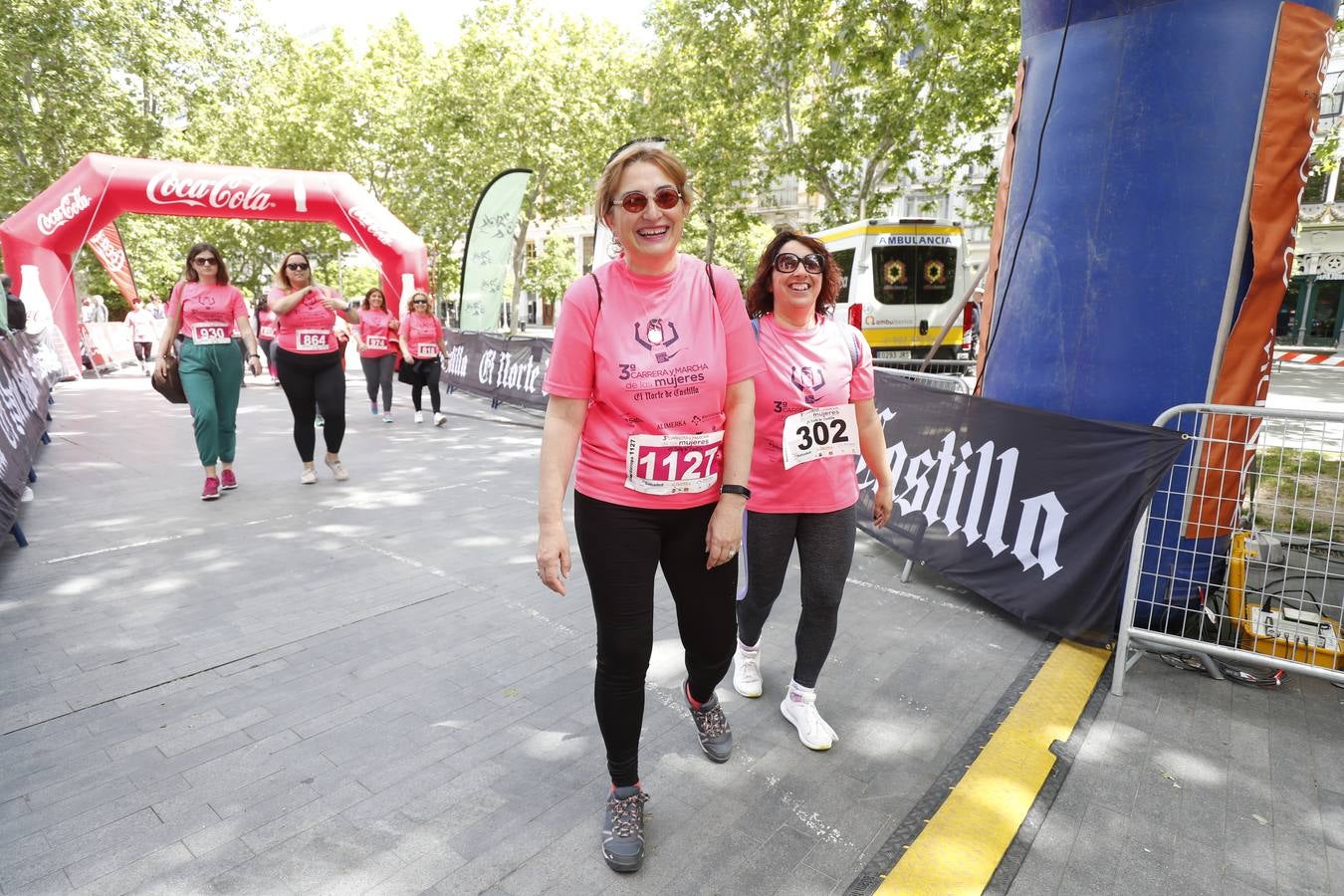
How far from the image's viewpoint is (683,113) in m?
22.9

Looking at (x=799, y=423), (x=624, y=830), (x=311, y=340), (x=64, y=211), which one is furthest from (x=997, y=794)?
(x=64, y=211)

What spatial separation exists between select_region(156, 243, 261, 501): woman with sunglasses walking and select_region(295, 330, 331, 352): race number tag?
0.34m

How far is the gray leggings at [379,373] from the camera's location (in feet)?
34.9

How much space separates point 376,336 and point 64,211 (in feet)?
24.7

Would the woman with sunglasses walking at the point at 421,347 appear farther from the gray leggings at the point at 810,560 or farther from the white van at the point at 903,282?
the gray leggings at the point at 810,560

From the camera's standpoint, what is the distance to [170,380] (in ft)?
19.5

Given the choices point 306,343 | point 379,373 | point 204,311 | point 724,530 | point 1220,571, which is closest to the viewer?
point 724,530

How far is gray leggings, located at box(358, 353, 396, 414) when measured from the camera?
10.6 m

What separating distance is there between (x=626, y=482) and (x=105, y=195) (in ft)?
49.9

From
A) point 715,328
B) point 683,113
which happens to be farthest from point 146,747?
point 683,113

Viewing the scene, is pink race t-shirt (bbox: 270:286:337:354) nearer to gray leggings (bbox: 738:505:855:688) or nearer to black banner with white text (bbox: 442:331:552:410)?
black banner with white text (bbox: 442:331:552:410)

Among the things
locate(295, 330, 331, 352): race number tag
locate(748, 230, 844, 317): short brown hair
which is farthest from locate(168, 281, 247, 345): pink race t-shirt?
locate(748, 230, 844, 317): short brown hair

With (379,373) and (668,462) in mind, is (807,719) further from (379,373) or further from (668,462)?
(379,373)

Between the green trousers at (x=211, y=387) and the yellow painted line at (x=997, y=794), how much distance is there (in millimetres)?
5842
